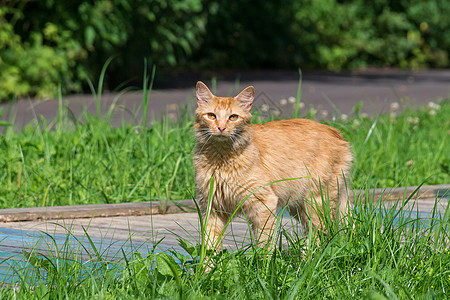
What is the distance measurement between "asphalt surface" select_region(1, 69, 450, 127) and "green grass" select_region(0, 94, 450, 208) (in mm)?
3217

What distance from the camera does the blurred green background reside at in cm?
1385

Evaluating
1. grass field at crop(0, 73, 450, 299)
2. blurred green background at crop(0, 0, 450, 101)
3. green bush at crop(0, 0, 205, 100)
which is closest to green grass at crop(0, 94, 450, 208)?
grass field at crop(0, 73, 450, 299)

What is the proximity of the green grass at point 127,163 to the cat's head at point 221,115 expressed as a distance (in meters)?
1.17

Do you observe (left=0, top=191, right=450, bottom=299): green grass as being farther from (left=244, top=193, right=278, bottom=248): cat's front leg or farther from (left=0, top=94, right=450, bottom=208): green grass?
(left=0, top=94, right=450, bottom=208): green grass

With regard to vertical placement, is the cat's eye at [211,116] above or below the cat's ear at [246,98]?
below

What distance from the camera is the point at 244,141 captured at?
4230mm

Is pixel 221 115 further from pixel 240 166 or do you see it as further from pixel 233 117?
pixel 240 166

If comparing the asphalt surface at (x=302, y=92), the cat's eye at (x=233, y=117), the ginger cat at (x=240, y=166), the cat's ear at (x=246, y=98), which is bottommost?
the asphalt surface at (x=302, y=92)

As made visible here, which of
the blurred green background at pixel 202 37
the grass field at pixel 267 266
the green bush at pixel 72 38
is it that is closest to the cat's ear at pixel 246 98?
the grass field at pixel 267 266

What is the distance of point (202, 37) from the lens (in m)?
23.2

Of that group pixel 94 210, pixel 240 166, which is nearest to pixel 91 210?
pixel 94 210

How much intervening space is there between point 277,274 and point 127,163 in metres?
3.09

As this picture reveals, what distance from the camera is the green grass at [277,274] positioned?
3186 millimetres

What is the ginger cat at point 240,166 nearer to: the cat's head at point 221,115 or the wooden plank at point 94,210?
the cat's head at point 221,115
